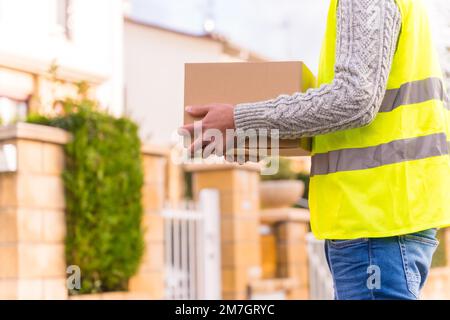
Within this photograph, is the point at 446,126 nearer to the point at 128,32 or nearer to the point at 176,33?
the point at 128,32

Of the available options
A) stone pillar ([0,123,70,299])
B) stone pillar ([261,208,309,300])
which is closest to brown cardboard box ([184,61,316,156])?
stone pillar ([0,123,70,299])

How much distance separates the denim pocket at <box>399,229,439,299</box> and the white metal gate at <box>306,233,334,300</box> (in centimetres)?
596

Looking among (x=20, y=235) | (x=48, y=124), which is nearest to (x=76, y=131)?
(x=48, y=124)

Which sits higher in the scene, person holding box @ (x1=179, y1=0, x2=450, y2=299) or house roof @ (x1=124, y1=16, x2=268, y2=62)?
house roof @ (x1=124, y1=16, x2=268, y2=62)

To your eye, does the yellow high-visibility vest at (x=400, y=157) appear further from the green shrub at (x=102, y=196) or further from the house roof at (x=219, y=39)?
the house roof at (x=219, y=39)

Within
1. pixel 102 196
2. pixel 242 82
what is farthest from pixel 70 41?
pixel 242 82

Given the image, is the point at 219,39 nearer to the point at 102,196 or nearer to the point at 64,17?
the point at 64,17

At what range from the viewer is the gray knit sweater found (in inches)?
58.9

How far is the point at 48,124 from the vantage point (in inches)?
205

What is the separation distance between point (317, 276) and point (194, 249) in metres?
1.78

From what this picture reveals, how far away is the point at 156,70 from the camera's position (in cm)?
1620

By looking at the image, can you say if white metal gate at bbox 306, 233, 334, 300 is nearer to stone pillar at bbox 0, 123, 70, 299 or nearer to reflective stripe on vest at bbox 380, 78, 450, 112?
stone pillar at bbox 0, 123, 70, 299
